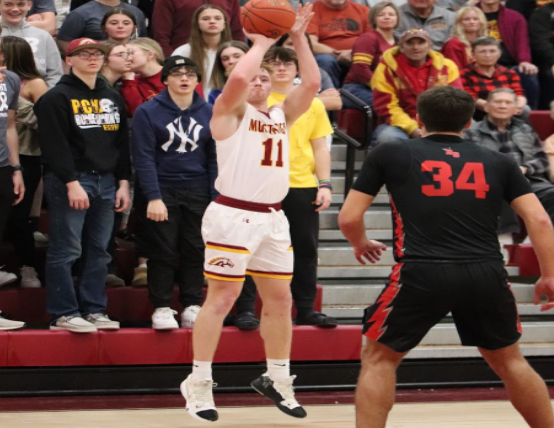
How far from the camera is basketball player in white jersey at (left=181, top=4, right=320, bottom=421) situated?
15.8 feet

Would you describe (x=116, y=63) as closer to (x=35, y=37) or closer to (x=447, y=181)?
(x=35, y=37)

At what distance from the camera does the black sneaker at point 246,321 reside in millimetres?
5938

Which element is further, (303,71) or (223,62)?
(223,62)

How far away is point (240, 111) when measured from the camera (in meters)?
4.82

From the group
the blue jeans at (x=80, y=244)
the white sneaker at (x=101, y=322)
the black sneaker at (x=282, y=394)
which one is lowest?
the black sneaker at (x=282, y=394)

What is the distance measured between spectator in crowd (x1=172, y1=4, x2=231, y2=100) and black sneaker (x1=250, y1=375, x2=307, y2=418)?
2461mm

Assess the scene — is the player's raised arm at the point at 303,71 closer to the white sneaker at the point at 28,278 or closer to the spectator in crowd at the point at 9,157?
the spectator in crowd at the point at 9,157

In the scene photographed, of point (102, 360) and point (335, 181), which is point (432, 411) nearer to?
point (102, 360)

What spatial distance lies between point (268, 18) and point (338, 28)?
395 cm

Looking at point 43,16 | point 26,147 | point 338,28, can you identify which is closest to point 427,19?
point 338,28

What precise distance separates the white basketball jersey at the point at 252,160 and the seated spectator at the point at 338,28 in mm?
3468

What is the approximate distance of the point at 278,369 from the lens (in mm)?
5051

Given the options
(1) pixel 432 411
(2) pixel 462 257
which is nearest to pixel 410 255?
(2) pixel 462 257

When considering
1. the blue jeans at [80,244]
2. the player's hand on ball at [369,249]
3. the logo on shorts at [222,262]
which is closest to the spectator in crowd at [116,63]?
the blue jeans at [80,244]
